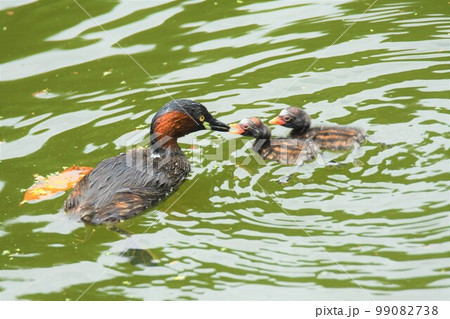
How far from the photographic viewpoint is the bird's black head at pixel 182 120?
801 cm

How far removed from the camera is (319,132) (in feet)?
25.8

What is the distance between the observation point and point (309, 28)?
10.2 m

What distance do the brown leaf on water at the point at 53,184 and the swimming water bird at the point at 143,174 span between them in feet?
1.28

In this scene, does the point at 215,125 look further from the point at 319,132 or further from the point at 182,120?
the point at 319,132

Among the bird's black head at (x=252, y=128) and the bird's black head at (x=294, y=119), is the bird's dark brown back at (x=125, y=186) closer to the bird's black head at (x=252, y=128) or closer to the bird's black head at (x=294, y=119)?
the bird's black head at (x=252, y=128)

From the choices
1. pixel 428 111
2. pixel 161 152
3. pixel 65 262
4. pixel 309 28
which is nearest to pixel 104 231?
pixel 65 262

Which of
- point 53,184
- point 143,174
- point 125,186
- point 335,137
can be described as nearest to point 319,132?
point 335,137

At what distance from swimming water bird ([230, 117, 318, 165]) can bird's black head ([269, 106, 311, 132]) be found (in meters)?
0.15

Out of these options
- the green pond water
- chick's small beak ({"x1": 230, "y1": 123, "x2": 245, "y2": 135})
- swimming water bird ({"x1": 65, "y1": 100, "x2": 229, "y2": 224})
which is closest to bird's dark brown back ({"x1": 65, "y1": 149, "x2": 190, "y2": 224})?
swimming water bird ({"x1": 65, "y1": 100, "x2": 229, "y2": 224})

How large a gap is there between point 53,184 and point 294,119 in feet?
8.07

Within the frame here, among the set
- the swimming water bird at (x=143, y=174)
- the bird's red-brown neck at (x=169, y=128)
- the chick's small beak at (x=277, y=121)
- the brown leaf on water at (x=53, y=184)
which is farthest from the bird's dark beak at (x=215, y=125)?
the brown leaf on water at (x=53, y=184)

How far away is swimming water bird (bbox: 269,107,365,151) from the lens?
302 inches

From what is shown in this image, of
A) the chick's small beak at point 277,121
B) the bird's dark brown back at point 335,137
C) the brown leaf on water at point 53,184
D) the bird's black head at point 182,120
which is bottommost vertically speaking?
the brown leaf on water at point 53,184

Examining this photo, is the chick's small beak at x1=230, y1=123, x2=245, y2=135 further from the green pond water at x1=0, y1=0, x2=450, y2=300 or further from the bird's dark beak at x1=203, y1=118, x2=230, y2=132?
the green pond water at x1=0, y1=0, x2=450, y2=300
